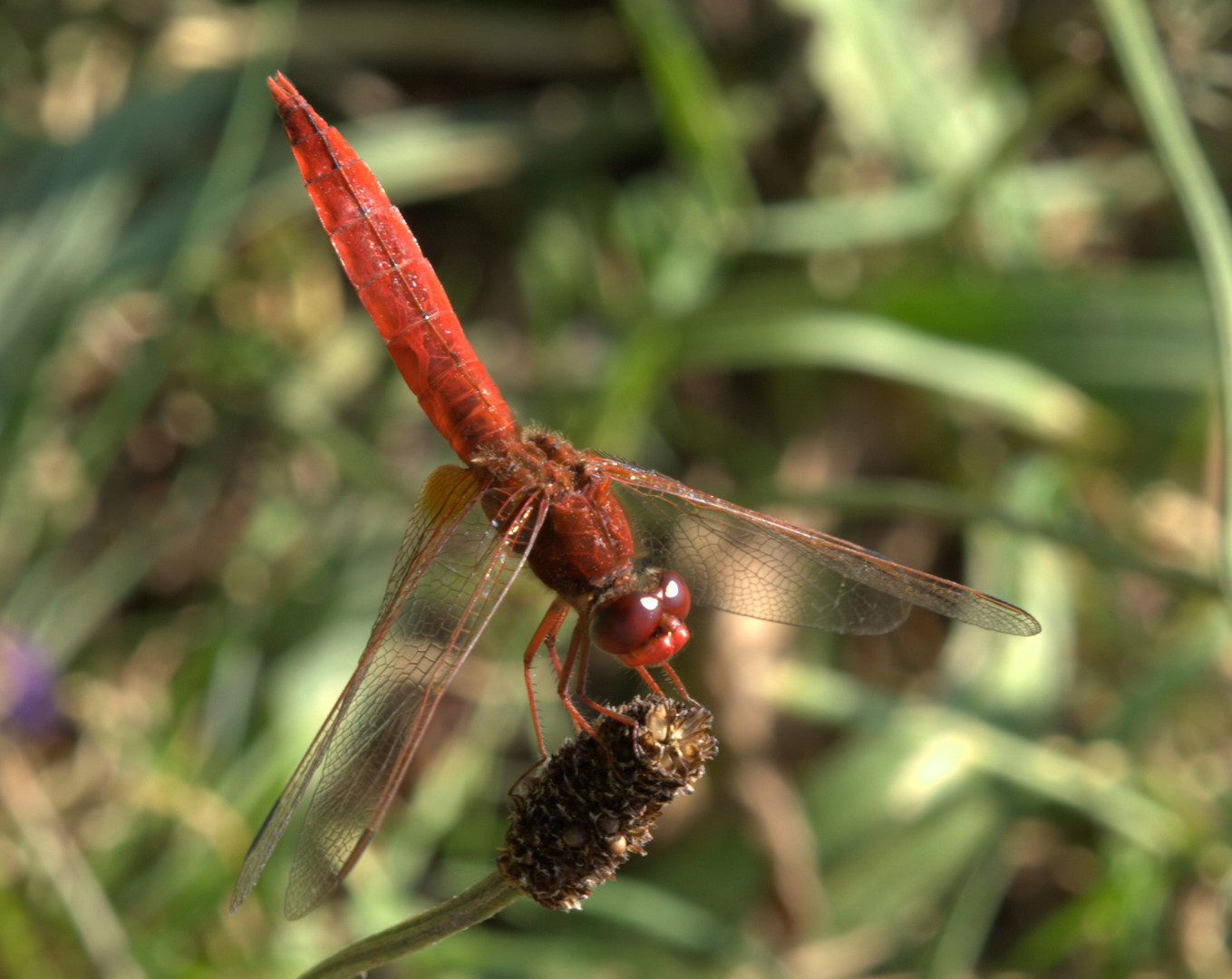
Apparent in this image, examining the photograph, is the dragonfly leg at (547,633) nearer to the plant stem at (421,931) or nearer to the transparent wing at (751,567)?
the transparent wing at (751,567)

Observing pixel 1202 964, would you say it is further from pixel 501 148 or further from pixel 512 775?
pixel 501 148

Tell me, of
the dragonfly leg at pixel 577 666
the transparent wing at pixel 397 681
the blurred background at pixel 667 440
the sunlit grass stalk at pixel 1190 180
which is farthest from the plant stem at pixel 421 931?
the sunlit grass stalk at pixel 1190 180

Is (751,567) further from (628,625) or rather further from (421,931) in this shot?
(421,931)

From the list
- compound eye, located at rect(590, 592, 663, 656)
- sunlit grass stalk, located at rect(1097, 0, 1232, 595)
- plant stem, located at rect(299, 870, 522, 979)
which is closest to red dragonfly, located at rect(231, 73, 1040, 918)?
compound eye, located at rect(590, 592, 663, 656)

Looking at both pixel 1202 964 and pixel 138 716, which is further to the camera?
pixel 138 716

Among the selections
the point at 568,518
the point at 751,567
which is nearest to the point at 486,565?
the point at 568,518

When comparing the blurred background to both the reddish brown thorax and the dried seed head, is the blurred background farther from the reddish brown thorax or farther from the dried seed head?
the dried seed head

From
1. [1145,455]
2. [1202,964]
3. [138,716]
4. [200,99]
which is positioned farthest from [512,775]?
[200,99]
